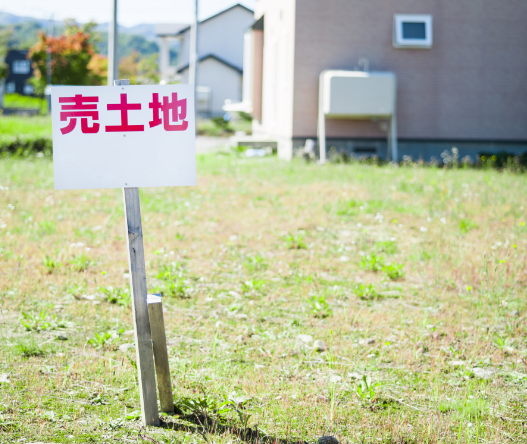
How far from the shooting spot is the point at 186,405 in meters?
3.04

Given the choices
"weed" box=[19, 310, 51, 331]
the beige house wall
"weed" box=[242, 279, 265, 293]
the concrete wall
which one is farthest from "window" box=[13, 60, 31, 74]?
"weed" box=[19, 310, 51, 331]

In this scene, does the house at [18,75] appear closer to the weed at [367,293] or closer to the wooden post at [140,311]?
the weed at [367,293]

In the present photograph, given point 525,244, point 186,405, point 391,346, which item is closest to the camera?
point 186,405

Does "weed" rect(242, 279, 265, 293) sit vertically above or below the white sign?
below

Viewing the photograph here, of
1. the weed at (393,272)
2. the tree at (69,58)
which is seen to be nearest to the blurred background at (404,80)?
the weed at (393,272)

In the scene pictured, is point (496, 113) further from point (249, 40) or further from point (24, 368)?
point (24, 368)

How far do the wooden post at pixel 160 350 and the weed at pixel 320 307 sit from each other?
5.71 feet

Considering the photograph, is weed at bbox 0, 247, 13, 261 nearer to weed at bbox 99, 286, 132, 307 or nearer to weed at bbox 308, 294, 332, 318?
weed at bbox 99, 286, 132, 307

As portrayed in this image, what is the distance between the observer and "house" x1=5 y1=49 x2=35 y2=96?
273 feet

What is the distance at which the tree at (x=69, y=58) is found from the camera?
159 ft

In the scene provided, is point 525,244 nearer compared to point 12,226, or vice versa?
point 525,244

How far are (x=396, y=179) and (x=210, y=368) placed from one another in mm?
7816

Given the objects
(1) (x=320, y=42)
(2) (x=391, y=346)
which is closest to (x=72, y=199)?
(2) (x=391, y=346)

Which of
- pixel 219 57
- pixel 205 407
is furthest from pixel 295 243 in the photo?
pixel 219 57
